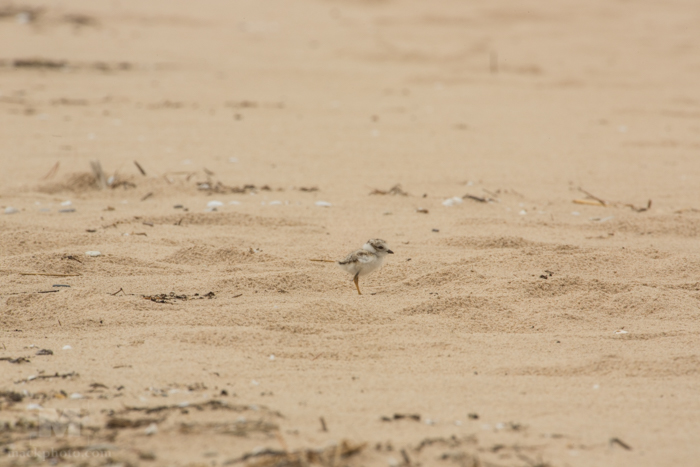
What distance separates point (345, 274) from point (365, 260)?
0.45 m

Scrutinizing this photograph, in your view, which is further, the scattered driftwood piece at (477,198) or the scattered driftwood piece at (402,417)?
the scattered driftwood piece at (477,198)

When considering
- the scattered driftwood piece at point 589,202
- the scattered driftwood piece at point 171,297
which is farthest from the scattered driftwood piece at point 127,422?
the scattered driftwood piece at point 589,202

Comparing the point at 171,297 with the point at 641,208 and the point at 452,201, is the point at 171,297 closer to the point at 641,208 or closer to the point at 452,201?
the point at 452,201

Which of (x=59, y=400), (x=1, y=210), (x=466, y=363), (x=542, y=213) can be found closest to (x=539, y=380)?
(x=466, y=363)

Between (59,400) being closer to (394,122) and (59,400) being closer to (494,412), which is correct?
(494,412)

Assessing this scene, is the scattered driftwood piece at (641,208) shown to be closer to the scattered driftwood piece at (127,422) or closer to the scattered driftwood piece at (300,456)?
the scattered driftwood piece at (300,456)

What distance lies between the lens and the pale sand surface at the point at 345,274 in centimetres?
294

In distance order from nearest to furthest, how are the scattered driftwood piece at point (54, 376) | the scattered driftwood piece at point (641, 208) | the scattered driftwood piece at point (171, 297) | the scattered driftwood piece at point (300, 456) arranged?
the scattered driftwood piece at point (300, 456)
the scattered driftwood piece at point (54, 376)
the scattered driftwood piece at point (171, 297)
the scattered driftwood piece at point (641, 208)

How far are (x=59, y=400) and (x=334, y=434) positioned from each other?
1.22m

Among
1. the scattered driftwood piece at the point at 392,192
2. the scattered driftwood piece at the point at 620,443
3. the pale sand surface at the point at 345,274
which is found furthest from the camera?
the scattered driftwood piece at the point at 392,192

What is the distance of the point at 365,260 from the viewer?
4375 millimetres

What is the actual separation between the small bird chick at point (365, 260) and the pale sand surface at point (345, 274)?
0.16 meters

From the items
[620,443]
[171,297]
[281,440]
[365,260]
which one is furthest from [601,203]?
[281,440]

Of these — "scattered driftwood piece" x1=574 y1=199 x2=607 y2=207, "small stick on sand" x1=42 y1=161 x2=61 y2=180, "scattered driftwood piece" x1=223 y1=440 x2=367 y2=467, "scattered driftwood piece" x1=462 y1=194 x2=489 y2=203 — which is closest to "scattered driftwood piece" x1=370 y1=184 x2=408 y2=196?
"scattered driftwood piece" x1=462 y1=194 x2=489 y2=203
